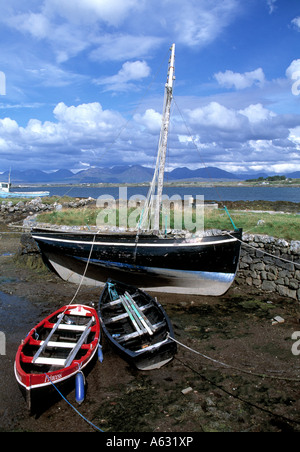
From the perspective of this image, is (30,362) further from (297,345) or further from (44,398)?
(297,345)

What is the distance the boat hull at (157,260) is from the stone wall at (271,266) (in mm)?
1126

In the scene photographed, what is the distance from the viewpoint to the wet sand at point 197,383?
6.04m

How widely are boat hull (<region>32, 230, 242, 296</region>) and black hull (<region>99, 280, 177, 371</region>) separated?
2285 millimetres

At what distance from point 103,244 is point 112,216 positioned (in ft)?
18.4

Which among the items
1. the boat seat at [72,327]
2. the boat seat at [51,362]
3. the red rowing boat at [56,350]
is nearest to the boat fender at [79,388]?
the red rowing boat at [56,350]

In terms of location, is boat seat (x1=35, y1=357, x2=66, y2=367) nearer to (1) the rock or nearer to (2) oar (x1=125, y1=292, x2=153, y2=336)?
(2) oar (x1=125, y1=292, x2=153, y2=336)

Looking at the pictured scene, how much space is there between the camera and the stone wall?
1254 cm

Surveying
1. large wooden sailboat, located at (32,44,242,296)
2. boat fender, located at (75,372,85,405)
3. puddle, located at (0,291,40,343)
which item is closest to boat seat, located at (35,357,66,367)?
boat fender, located at (75,372,85,405)

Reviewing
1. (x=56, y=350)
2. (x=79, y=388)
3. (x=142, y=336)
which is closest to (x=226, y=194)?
(x=142, y=336)

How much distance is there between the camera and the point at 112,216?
63.6 feet

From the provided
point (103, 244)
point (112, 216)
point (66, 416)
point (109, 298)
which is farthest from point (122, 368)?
point (112, 216)

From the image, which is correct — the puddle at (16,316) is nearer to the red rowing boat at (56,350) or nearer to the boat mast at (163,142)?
the red rowing boat at (56,350)

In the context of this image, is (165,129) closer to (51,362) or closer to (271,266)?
(271,266)

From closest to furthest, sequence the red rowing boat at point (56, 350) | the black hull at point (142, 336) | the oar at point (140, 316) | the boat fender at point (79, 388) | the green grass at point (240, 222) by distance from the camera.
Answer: the red rowing boat at point (56, 350) < the boat fender at point (79, 388) < the black hull at point (142, 336) < the oar at point (140, 316) < the green grass at point (240, 222)
